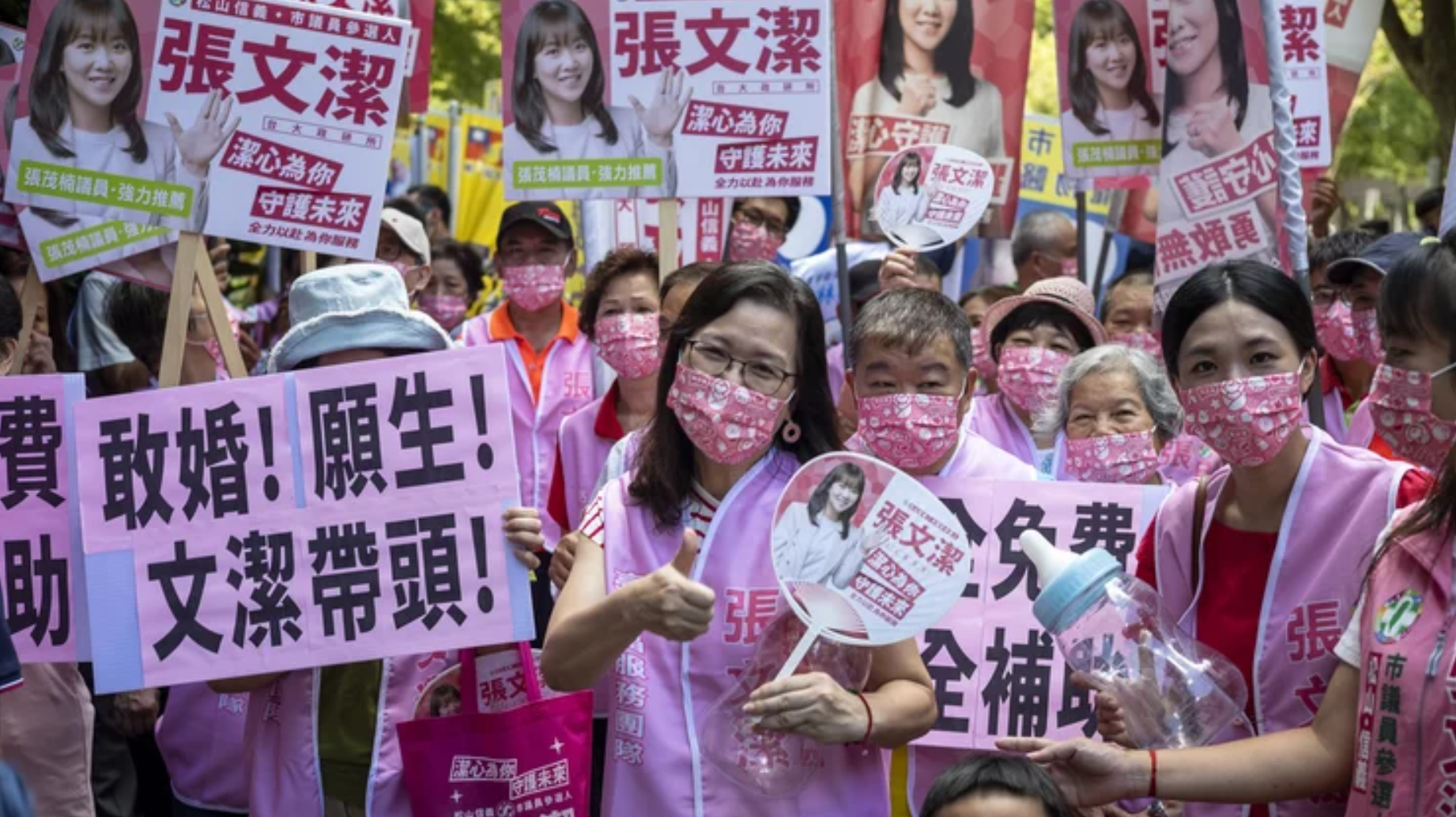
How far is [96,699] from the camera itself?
6.62 metres

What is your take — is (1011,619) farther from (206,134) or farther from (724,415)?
(206,134)

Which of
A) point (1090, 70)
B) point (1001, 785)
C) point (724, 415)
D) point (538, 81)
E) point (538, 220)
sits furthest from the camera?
point (538, 220)

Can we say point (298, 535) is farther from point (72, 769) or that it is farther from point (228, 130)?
point (228, 130)

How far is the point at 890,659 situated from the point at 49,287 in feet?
17.4

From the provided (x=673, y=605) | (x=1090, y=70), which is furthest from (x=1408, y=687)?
(x=1090, y=70)

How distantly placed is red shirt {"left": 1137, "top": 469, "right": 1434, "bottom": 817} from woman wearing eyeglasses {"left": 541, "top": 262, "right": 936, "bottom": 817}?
1.93 ft

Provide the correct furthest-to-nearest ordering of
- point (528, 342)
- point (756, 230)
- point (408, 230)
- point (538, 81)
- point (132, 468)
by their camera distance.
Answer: point (756, 230) → point (408, 230) → point (528, 342) → point (538, 81) → point (132, 468)

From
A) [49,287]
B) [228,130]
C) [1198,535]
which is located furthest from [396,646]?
[49,287]

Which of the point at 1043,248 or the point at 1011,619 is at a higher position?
the point at 1043,248

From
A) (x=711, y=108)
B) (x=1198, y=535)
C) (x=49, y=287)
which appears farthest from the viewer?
(x=49, y=287)

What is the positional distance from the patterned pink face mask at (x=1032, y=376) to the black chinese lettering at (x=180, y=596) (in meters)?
2.79

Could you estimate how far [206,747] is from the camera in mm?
5164

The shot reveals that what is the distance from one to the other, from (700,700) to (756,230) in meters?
5.24

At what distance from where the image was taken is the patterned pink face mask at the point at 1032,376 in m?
6.29
